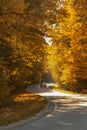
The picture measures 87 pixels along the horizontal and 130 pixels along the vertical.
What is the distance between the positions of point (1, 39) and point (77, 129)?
33.2 feet

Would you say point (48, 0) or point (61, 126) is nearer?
point (61, 126)

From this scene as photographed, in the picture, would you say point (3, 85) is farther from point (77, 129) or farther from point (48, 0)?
point (77, 129)

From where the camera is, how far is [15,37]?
71.4ft

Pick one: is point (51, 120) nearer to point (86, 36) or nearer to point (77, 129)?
point (77, 129)

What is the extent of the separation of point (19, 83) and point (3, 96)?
14359 mm

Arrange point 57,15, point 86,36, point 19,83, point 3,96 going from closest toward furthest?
point 3,96
point 57,15
point 19,83
point 86,36

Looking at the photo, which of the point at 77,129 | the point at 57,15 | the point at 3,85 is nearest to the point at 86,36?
the point at 57,15

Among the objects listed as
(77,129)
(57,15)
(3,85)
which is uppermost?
(57,15)

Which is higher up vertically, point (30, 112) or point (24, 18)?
point (24, 18)

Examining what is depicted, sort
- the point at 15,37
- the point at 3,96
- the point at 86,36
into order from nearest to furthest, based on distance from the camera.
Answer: the point at 3,96
the point at 15,37
the point at 86,36

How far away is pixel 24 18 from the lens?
22016 millimetres

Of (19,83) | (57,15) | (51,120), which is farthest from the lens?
(19,83)

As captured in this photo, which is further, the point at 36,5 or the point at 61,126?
the point at 36,5

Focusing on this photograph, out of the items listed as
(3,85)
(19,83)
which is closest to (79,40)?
(19,83)
